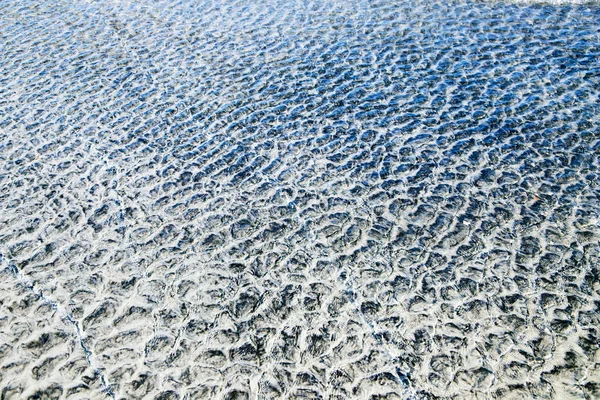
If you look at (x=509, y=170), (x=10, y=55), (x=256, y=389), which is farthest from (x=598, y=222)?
(x=10, y=55)

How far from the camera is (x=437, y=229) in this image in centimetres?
79

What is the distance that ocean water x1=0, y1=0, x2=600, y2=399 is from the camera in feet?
2.07

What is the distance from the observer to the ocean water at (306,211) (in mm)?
632

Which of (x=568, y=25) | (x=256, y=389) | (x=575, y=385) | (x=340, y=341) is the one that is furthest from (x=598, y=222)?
(x=568, y=25)

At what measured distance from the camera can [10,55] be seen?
4.29 feet

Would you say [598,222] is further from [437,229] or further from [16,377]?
[16,377]

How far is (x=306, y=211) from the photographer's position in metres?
0.83

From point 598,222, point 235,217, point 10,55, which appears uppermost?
point 10,55

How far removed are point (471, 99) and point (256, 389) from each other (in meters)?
0.69

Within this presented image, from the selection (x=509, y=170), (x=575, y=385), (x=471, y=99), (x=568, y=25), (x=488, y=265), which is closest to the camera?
(x=575, y=385)

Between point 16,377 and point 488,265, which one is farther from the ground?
point 16,377

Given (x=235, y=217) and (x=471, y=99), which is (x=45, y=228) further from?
(x=471, y=99)

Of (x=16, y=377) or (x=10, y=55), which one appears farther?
(x=10, y=55)

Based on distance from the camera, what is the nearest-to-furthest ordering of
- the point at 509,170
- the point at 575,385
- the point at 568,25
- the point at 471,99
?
the point at 575,385
the point at 509,170
the point at 471,99
the point at 568,25
